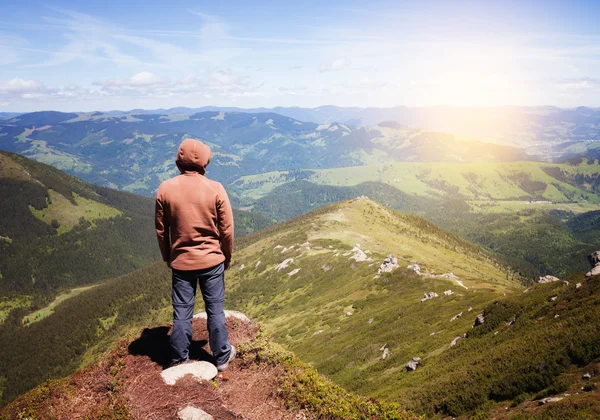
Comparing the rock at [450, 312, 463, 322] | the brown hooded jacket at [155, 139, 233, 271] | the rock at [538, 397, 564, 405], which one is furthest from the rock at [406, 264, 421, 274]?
the brown hooded jacket at [155, 139, 233, 271]

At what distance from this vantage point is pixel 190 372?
11727mm

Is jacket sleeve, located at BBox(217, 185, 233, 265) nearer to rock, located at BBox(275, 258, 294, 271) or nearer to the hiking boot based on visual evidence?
the hiking boot

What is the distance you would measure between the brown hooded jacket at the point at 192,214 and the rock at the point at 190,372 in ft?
11.7

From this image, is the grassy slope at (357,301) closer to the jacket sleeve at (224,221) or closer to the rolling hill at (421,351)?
the rolling hill at (421,351)

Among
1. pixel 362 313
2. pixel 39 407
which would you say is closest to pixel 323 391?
pixel 39 407

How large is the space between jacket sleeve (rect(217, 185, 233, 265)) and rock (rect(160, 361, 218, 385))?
402cm

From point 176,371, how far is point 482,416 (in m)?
20.5

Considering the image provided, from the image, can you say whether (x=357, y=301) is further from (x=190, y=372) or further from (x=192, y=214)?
(x=192, y=214)

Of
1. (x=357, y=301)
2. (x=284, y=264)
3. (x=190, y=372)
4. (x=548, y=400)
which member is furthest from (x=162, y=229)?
(x=284, y=264)

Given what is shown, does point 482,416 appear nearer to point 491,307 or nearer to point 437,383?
point 437,383

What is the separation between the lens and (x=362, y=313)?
76438 mm

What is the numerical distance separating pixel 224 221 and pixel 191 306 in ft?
10.7

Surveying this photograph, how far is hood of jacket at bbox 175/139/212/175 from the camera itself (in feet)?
38.7

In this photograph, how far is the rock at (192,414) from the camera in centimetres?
1003
